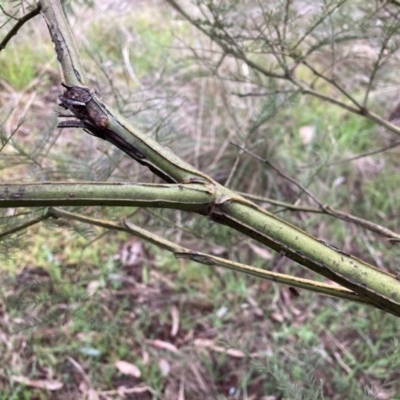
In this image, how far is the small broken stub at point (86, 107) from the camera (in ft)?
1.46

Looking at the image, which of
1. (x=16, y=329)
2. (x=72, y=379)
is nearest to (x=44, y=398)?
(x=72, y=379)

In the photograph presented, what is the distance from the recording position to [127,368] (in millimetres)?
1384

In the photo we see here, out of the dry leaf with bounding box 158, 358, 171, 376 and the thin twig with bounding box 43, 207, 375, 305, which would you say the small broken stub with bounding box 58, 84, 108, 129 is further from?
the dry leaf with bounding box 158, 358, 171, 376

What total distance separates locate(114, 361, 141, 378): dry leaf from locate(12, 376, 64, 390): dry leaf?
0.53 feet

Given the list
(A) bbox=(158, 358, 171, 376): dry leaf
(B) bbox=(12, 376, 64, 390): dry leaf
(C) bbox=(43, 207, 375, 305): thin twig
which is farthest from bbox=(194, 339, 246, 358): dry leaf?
(C) bbox=(43, 207, 375, 305): thin twig

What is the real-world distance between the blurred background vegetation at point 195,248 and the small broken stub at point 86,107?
0.39m

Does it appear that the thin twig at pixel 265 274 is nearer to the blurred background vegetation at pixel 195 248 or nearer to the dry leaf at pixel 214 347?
the blurred background vegetation at pixel 195 248

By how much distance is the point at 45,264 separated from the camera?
1.60 metres

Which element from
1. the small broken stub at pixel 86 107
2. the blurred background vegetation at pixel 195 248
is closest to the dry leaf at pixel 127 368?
the blurred background vegetation at pixel 195 248

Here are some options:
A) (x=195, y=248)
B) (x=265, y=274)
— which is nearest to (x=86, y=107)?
(x=265, y=274)

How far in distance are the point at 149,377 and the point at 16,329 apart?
524 millimetres

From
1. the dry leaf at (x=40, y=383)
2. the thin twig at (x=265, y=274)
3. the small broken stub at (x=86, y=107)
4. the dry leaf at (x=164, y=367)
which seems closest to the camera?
the small broken stub at (x=86, y=107)

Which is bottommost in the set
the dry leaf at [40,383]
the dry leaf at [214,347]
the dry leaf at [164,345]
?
the dry leaf at [40,383]

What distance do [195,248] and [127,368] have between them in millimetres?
492
